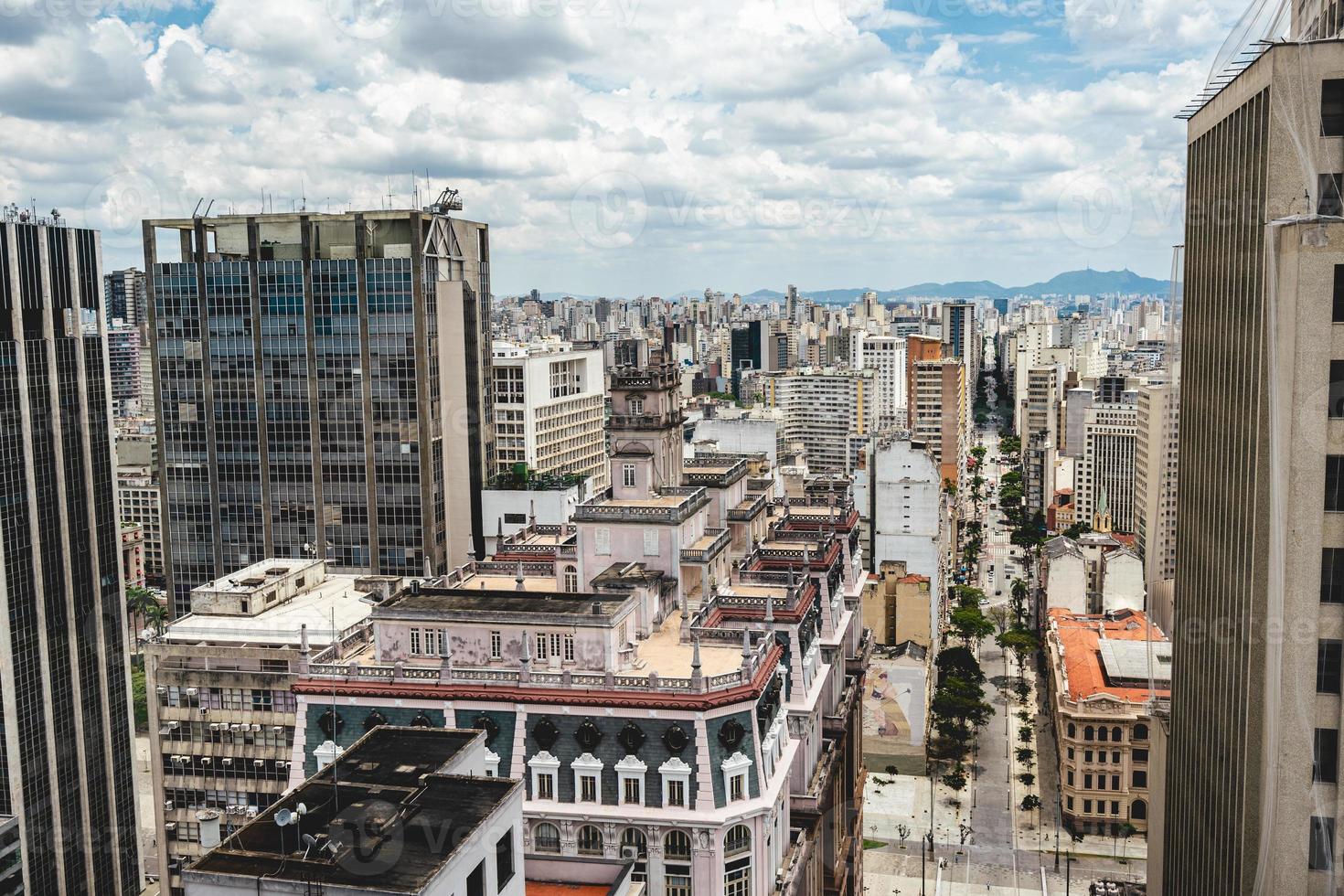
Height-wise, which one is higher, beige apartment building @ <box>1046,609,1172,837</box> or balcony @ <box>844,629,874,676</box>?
balcony @ <box>844,629,874,676</box>

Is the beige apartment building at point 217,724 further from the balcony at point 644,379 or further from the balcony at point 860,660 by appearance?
the balcony at point 860,660

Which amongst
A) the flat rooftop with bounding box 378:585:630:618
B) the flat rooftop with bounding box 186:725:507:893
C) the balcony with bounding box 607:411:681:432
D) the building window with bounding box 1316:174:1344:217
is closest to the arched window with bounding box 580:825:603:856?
the flat rooftop with bounding box 378:585:630:618

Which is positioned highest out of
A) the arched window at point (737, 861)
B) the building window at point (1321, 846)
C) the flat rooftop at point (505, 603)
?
the flat rooftop at point (505, 603)

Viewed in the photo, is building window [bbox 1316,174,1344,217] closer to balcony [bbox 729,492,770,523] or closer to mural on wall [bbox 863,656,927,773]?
balcony [bbox 729,492,770,523]

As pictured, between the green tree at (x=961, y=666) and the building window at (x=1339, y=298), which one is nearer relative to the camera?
the building window at (x=1339, y=298)

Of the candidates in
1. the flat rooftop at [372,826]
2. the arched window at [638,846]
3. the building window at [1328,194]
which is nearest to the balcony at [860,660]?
the arched window at [638,846]

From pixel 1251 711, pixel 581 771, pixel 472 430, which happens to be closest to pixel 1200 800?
pixel 1251 711
